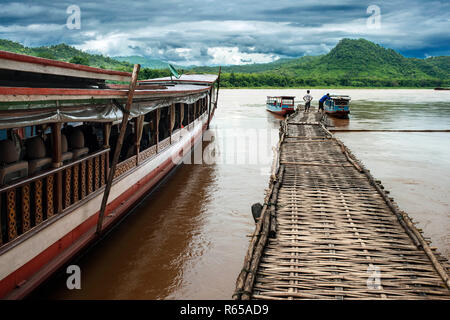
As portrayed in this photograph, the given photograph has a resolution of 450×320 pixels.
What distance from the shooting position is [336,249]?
4.11 m

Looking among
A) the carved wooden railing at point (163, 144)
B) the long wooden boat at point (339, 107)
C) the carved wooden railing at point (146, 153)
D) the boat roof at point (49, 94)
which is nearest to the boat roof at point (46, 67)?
the boat roof at point (49, 94)

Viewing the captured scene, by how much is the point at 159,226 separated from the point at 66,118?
295 centimetres

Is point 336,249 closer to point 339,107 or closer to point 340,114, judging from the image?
point 339,107

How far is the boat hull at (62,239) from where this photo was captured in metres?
3.17

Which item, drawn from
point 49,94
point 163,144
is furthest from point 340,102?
point 49,94

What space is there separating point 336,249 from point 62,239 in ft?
10.4

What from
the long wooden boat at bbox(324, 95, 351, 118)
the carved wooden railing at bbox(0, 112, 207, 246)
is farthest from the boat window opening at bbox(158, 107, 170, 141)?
the long wooden boat at bbox(324, 95, 351, 118)

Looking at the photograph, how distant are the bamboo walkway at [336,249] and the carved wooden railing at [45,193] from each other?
213 cm

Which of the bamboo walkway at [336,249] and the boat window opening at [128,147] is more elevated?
the boat window opening at [128,147]

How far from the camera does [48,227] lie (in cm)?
365

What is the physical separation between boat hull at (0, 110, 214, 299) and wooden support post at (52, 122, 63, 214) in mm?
152

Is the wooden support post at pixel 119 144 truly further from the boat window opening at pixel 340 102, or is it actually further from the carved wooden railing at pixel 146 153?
the boat window opening at pixel 340 102

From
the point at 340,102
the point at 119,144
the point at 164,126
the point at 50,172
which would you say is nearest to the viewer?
the point at 50,172
